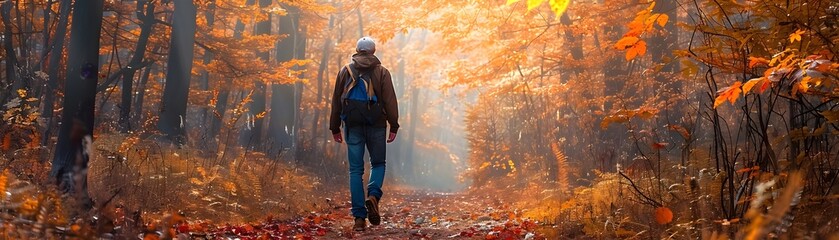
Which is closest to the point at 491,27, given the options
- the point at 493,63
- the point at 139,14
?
the point at 493,63

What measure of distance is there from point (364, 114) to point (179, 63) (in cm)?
791

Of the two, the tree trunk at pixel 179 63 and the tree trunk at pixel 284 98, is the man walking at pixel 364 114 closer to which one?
the tree trunk at pixel 179 63

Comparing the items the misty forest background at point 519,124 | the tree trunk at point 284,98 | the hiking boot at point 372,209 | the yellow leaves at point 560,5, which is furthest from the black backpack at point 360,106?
the tree trunk at point 284,98

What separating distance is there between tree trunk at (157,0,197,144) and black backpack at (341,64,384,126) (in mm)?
7367

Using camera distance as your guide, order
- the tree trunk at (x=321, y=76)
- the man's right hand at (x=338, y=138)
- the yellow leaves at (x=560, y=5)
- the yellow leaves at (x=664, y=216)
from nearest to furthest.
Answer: the yellow leaves at (x=560, y=5), the yellow leaves at (x=664, y=216), the man's right hand at (x=338, y=138), the tree trunk at (x=321, y=76)

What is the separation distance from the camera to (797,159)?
13.2ft

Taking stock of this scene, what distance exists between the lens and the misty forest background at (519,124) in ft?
12.3

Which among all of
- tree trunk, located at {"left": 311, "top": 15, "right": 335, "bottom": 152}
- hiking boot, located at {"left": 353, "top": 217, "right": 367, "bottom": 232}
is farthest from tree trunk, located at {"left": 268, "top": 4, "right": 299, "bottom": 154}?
hiking boot, located at {"left": 353, "top": 217, "right": 367, "bottom": 232}

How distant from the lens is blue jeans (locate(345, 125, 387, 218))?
6547mm

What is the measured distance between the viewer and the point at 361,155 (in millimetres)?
6652

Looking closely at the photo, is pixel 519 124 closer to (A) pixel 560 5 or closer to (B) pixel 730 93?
(B) pixel 730 93

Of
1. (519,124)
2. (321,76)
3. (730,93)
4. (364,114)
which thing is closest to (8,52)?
(364,114)

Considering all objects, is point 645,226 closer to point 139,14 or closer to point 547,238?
point 547,238

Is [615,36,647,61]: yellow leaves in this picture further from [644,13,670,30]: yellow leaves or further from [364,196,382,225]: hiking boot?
[364,196,382,225]: hiking boot
